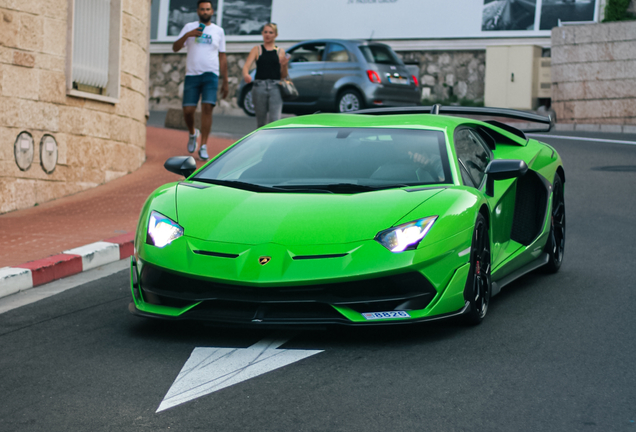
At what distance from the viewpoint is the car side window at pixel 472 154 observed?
5.42 meters

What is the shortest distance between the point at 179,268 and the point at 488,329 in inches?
66.5

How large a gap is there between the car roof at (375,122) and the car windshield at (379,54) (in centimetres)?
1226

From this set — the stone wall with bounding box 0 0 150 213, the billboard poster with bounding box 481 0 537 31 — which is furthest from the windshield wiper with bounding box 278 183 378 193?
the billboard poster with bounding box 481 0 537 31

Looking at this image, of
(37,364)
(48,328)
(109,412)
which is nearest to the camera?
(109,412)

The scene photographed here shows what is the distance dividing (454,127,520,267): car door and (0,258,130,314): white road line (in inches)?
110

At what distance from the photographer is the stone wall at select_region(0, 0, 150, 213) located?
9.55 m

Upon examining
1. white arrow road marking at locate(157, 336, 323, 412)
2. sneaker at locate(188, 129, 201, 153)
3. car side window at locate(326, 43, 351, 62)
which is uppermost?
car side window at locate(326, 43, 351, 62)

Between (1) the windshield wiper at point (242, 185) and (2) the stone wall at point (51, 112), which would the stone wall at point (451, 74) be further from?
(1) the windshield wiper at point (242, 185)

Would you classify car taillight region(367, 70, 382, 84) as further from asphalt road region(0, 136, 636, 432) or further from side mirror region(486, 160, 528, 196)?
side mirror region(486, 160, 528, 196)

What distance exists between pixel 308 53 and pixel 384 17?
29.1ft

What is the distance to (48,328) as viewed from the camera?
16.6ft

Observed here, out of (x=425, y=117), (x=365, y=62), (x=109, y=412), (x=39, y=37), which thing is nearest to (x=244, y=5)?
(x=365, y=62)

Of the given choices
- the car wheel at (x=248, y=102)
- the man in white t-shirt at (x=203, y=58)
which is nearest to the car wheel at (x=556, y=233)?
the man in white t-shirt at (x=203, y=58)

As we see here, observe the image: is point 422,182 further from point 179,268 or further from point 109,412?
point 109,412
